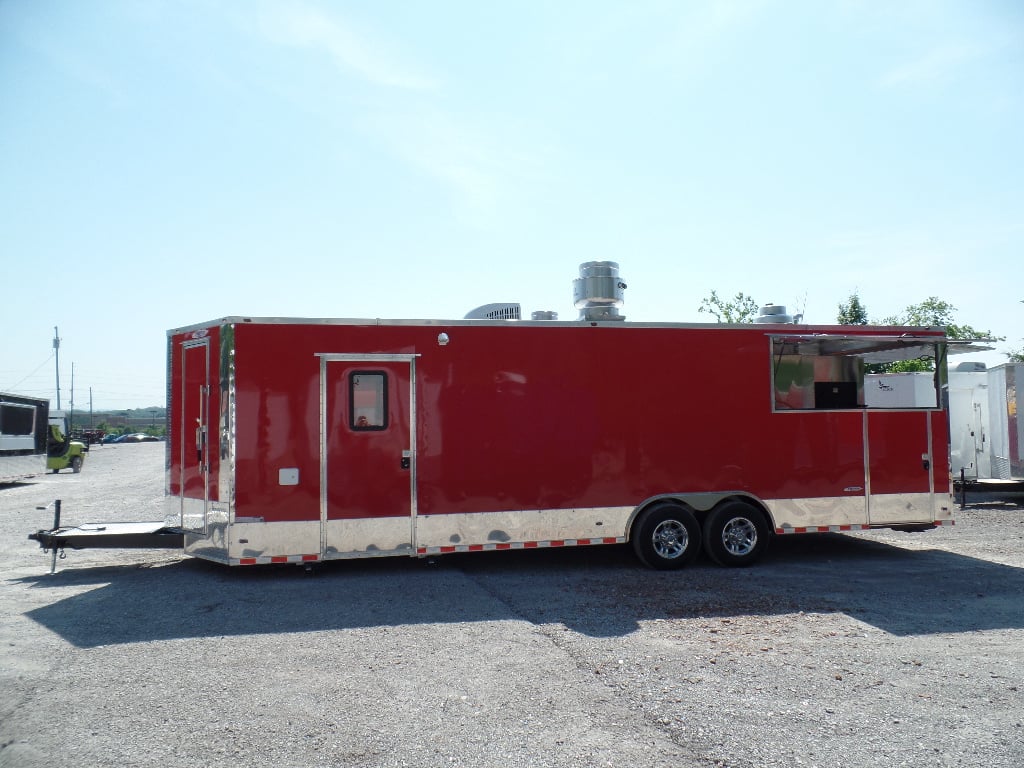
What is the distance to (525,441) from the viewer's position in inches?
345

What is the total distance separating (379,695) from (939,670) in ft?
13.0

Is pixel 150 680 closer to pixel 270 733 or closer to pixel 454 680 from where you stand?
pixel 270 733

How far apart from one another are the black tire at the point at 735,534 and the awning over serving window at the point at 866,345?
81.2 inches

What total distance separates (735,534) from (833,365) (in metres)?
2.93

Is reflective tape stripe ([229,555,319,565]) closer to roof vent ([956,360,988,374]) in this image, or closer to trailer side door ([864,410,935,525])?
trailer side door ([864,410,935,525])

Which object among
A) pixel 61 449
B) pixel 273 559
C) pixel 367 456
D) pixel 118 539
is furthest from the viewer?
pixel 61 449

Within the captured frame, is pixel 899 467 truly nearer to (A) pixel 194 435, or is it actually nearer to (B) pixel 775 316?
(B) pixel 775 316

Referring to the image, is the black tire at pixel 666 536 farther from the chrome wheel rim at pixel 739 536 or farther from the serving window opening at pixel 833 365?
the serving window opening at pixel 833 365

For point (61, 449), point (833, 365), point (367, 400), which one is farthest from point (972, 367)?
point (61, 449)

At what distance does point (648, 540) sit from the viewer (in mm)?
8898

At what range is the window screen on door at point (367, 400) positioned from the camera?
27.6 ft

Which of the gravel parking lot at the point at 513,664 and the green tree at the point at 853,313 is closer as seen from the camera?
the gravel parking lot at the point at 513,664

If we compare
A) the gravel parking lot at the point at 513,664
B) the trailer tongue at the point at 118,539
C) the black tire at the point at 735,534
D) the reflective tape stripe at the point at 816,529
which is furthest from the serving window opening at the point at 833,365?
the trailer tongue at the point at 118,539

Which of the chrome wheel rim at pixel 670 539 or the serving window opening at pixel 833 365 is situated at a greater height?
the serving window opening at pixel 833 365
